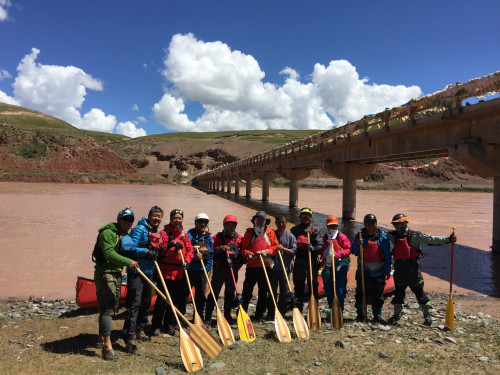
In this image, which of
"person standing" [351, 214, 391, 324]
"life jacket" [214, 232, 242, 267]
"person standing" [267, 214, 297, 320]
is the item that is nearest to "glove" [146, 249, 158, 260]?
"life jacket" [214, 232, 242, 267]

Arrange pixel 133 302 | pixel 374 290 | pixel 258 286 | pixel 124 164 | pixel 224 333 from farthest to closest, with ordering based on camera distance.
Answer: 1. pixel 124 164
2. pixel 258 286
3. pixel 374 290
4. pixel 224 333
5. pixel 133 302

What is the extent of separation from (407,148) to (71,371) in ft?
50.9

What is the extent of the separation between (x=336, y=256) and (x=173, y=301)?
8.14ft

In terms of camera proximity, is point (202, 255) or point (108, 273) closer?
point (108, 273)

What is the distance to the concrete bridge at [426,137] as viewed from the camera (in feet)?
39.1

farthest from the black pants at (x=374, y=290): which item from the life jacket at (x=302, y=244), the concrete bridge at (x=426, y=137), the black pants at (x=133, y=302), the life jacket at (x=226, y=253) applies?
the concrete bridge at (x=426, y=137)

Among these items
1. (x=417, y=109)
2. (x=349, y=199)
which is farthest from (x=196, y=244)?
(x=349, y=199)

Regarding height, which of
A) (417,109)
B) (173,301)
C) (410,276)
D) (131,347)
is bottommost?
(131,347)

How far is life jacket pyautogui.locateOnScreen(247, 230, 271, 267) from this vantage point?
5711mm

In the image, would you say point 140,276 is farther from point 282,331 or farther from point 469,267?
point 469,267

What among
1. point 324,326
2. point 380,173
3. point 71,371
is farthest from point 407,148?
point 380,173

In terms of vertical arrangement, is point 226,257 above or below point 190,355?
above

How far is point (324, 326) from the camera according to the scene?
19.3 feet

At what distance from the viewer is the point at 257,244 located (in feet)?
18.8
